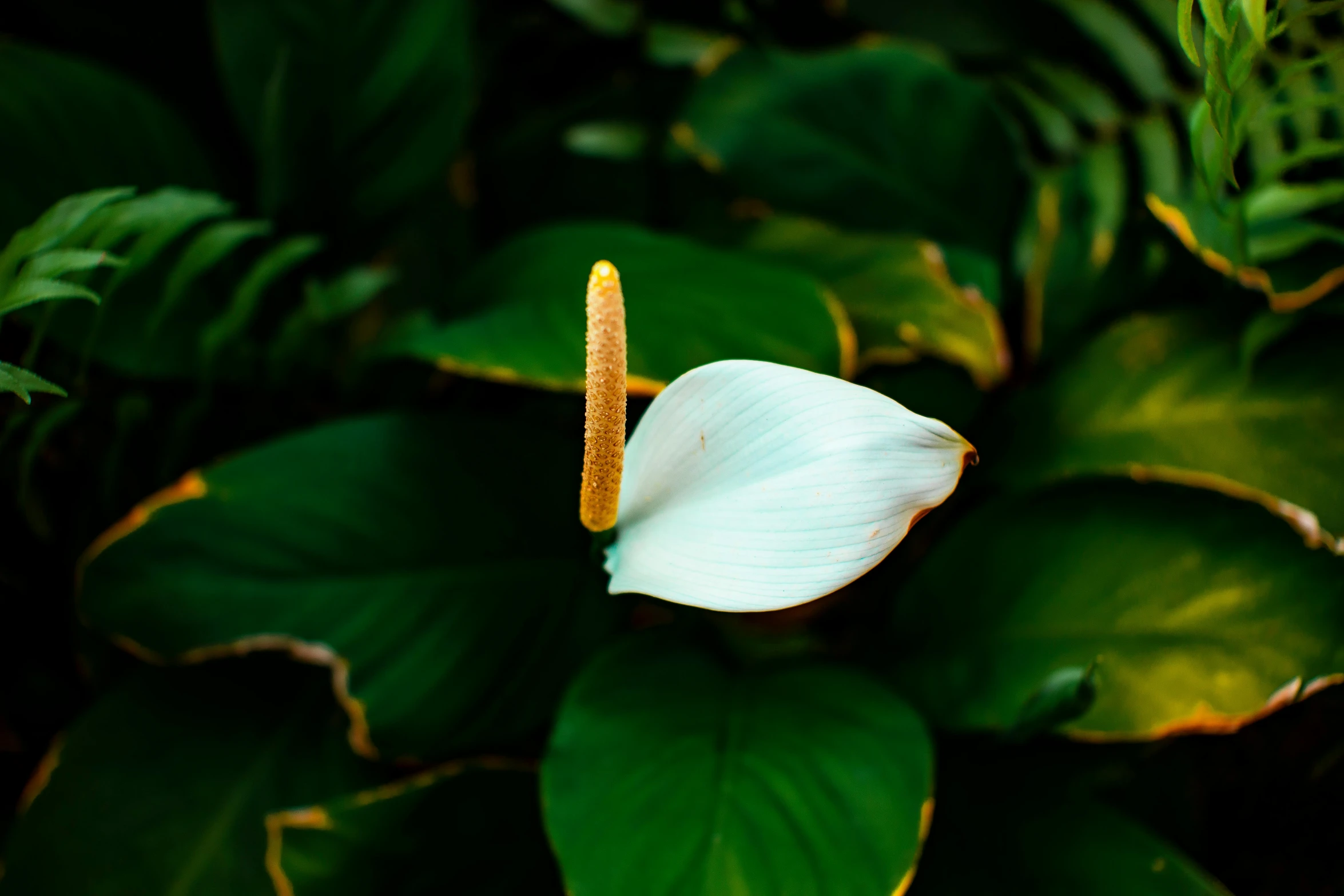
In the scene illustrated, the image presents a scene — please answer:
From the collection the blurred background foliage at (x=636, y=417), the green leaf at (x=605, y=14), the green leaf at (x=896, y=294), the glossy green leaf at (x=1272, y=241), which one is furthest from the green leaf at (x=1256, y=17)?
the green leaf at (x=605, y=14)

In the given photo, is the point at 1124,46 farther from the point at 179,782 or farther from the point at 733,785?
the point at 179,782

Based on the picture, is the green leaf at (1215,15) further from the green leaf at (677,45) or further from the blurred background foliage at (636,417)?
the green leaf at (677,45)

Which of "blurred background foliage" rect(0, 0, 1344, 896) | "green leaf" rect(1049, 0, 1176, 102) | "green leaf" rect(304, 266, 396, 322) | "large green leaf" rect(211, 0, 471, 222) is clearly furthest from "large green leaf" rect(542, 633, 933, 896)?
"green leaf" rect(1049, 0, 1176, 102)

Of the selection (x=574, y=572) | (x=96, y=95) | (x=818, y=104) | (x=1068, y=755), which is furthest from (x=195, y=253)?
(x=1068, y=755)

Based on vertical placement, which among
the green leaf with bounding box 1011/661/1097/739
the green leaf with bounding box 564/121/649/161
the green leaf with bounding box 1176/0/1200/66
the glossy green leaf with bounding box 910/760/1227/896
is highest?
the green leaf with bounding box 1176/0/1200/66

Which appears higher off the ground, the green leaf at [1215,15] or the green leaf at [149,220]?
the green leaf at [1215,15]

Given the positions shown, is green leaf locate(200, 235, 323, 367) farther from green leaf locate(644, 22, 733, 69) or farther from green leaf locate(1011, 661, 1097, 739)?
green leaf locate(1011, 661, 1097, 739)

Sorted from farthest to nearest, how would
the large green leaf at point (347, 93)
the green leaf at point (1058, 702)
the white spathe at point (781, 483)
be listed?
the large green leaf at point (347, 93) → the green leaf at point (1058, 702) → the white spathe at point (781, 483)

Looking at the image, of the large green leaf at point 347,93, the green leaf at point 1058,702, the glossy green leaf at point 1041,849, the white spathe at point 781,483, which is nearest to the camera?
the white spathe at point 781,483
